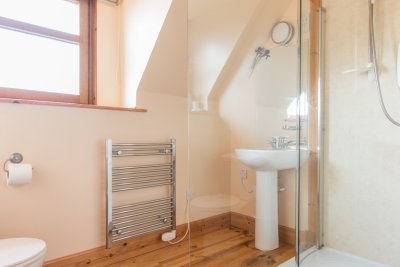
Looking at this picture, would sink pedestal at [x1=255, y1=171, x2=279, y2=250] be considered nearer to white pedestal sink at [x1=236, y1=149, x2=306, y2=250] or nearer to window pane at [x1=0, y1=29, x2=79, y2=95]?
white pedestal sink at [x1=236, y1=149, x2=306, y2=250]

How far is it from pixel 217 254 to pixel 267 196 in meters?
0.57

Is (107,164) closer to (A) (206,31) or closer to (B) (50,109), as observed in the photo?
(B) (50,109)

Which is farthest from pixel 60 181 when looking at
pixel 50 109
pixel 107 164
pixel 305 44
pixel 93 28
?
pixel 305 44

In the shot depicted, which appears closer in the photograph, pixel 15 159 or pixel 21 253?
pixel 21 253

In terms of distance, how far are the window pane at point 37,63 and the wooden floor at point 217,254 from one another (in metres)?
1.42

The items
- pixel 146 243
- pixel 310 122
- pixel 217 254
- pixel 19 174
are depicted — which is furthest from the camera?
pixel 146 243

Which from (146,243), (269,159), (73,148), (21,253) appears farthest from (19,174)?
(269,159)

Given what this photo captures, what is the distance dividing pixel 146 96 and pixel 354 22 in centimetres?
166

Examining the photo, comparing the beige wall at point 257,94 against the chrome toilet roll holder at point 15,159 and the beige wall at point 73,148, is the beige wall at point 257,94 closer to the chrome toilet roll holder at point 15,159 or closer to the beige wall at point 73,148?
the beige wall at point 73,148

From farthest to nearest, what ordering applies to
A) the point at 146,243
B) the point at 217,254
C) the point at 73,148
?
the point at 146,243 < the point at 217,254 < the point at 73,148

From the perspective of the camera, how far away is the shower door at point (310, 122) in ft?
6.51

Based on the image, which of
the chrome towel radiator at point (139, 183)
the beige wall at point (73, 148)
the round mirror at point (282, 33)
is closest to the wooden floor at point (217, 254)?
the chrome towel radiator at point (139, 183)

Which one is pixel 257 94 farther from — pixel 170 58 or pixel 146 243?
pixel 146 243

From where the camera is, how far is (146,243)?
2129 mm
